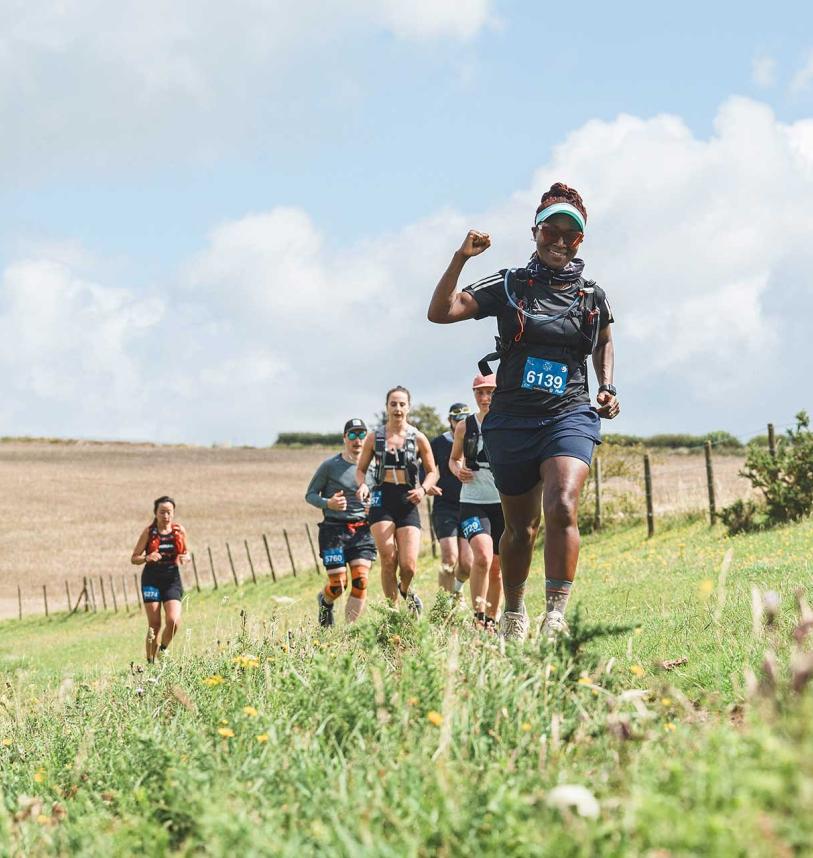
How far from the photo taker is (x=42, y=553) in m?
52.5

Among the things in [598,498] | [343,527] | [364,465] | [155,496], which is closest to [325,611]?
[343,527]

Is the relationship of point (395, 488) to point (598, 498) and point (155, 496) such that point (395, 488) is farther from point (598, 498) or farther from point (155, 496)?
point (155, 496)

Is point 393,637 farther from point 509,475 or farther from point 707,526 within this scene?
point 707,526

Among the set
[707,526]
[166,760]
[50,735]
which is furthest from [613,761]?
[707,526]

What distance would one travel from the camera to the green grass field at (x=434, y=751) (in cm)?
273

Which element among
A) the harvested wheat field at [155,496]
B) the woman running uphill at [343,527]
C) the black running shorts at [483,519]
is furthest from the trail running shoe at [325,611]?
the harvested wheat field at [155,496]

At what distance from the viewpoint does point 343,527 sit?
12.6 metres

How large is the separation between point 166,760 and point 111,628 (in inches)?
1119

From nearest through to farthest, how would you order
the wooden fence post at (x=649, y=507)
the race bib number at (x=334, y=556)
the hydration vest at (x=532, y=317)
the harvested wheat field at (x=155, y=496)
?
1. the hydration vest at (x=532, y=317)
2. the race bib number at (x=334, y=556)
3. the wooden fence post at (x=649, y=507)
4. the harvested wheat field at (x=155, y=496)

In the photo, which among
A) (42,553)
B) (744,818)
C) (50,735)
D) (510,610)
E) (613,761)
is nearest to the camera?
(744,818)

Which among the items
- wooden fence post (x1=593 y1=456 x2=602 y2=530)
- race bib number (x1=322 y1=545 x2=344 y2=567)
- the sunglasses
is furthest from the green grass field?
wooden fence post (x1=593 y1=456 x2=602 y2=530)

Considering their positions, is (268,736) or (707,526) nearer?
(268,736)

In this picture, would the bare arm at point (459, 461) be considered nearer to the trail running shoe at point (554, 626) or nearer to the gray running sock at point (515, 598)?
the gray running sock at point (515, 598)

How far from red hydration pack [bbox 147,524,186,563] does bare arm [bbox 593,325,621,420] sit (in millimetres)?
7826
